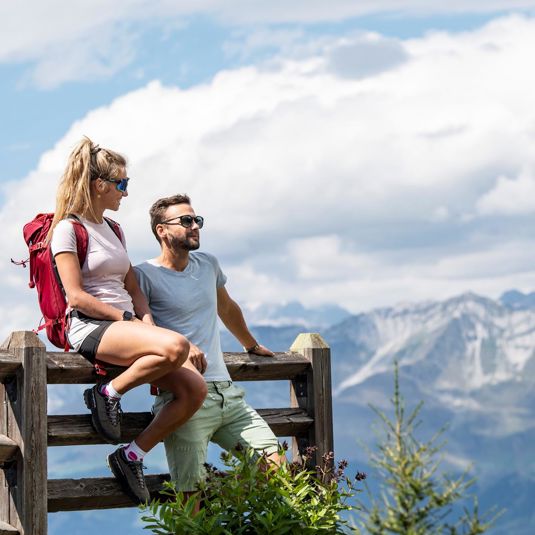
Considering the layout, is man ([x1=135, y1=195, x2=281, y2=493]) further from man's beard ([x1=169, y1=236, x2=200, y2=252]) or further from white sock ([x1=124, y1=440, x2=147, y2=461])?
white sock ([x1=124, y1=440, x2=147, y2=461])

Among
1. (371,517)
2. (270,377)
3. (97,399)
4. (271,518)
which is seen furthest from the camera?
(270,377)

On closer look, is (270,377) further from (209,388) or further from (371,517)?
(371,517)

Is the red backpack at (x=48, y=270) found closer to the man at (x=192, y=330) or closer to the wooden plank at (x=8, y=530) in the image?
the man at (x=192, y=330)

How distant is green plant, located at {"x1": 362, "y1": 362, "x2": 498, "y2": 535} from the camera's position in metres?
5.53

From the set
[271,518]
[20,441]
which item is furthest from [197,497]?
[20,441]

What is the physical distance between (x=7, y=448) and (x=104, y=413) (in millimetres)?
781

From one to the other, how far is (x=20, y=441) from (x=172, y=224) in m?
1.99

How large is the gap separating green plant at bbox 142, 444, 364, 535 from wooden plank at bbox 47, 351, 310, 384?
3.96 feet

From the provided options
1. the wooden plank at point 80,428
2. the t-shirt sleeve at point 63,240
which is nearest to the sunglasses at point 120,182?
the t-shirt sleeve at point 63,240

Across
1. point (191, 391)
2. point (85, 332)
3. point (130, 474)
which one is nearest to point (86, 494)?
point (130, 474)

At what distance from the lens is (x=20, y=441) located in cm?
901

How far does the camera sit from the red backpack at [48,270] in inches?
336

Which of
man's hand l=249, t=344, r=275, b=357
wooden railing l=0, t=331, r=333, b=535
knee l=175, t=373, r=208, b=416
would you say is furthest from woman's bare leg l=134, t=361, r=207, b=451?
man's hand l=249, t=344, r=275, b=357

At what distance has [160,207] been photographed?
920 centimetres
